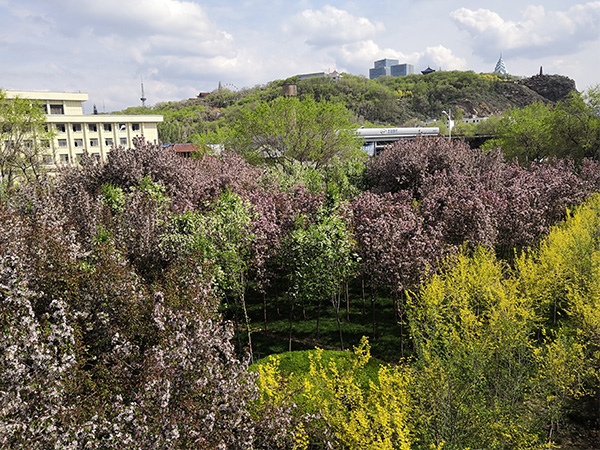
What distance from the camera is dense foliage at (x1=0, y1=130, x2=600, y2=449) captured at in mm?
6984

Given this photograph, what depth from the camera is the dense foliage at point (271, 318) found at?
6984 mm

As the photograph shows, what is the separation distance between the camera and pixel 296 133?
45.4 metres

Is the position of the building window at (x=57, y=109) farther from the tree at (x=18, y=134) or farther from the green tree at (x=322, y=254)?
the green tree at (x=322, y=254)

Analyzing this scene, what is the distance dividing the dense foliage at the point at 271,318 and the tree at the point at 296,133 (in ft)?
61.8

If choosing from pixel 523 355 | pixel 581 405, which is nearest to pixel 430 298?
pixel 523 355

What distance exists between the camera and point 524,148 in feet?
165

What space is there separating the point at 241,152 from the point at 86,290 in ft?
125

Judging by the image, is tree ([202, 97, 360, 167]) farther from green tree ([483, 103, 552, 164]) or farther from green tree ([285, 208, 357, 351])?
green tree ([285, 208, 357, 351])

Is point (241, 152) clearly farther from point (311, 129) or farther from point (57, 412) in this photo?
point (57, 412)

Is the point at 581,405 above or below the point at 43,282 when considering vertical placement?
below

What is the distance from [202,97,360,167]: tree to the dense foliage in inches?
742

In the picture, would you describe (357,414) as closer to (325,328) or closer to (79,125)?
(325,328)

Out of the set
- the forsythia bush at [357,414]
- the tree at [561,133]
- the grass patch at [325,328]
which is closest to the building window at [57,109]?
the tree at [561,133]

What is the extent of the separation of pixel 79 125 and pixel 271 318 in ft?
229
